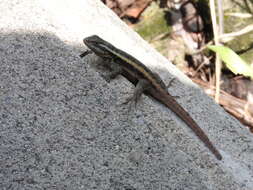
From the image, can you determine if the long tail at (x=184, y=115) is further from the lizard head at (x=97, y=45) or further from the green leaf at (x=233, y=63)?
the green leaf at (x=233, y=63)

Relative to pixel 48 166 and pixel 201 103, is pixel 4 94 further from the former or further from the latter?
pixel 201 103

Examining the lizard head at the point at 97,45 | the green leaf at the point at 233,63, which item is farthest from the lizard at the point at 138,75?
the green leaf at the point at 233,63

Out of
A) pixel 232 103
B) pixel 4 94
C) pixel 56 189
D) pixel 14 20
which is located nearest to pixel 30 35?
pixel 14 20

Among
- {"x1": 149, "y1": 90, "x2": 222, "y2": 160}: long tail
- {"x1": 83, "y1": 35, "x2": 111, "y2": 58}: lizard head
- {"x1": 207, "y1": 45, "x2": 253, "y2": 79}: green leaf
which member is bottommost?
{"x1": 149, "y1": 90, "x2": 222, "y2": 160}: long tail

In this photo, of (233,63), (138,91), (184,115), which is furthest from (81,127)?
(233,63)

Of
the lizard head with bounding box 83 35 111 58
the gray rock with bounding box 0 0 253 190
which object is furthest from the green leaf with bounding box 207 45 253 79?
the lizard head with bounding box 83 35 111 58

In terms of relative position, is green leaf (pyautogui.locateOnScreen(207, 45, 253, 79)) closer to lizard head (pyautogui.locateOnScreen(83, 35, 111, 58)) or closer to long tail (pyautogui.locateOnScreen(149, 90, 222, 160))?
long tail (pyautogui.locateOnScreen(149, 90, 222, 160))

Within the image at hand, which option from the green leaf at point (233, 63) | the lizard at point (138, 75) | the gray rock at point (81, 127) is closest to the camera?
the green leaf at point (233, 63)

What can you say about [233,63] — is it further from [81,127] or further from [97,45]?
[97,45]
